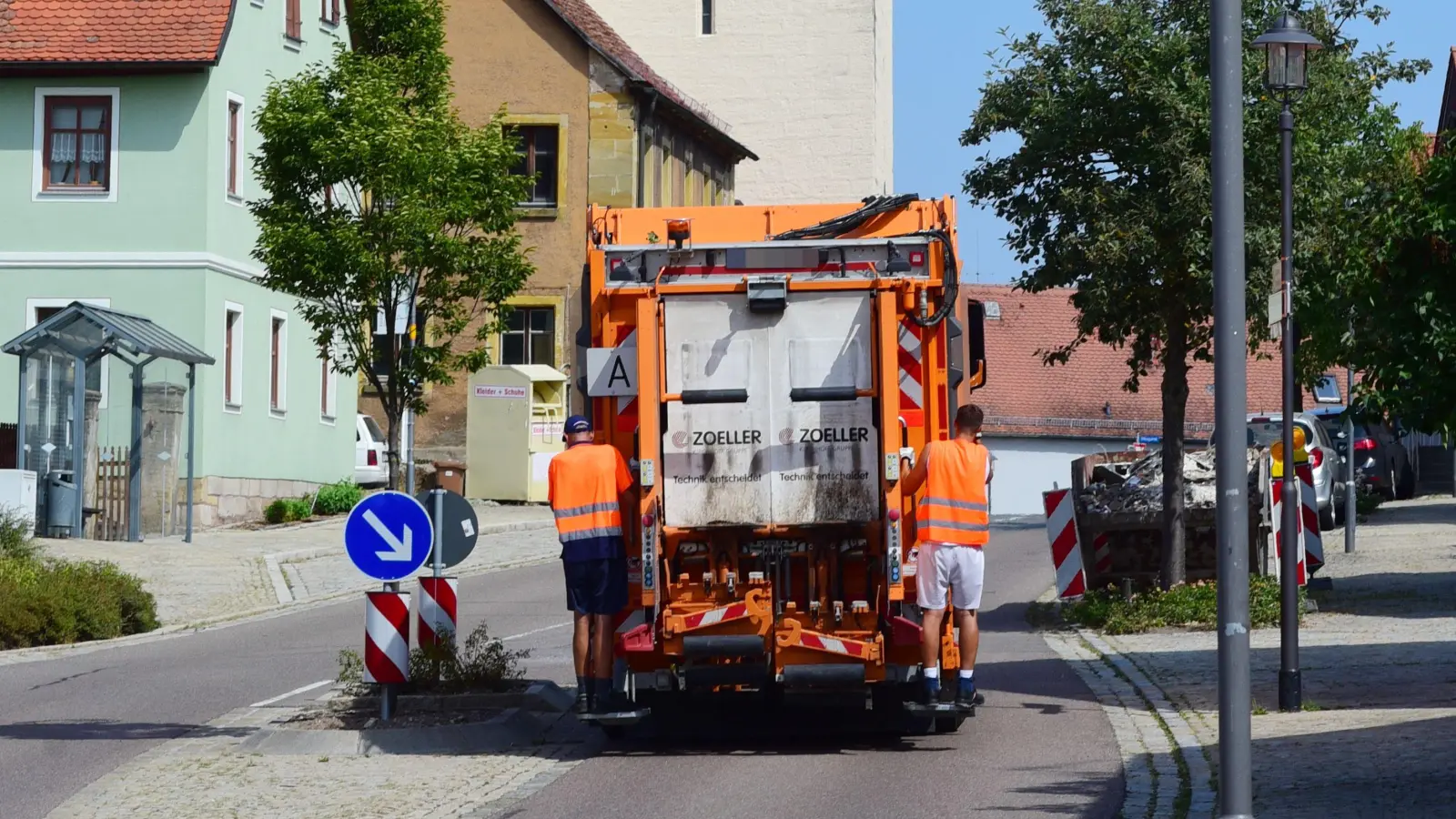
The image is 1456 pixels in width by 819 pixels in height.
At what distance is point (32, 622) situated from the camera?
734 inches

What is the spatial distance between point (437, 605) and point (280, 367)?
24.8 m

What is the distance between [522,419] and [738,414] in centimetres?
2840

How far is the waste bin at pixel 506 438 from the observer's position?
3975 centimetres

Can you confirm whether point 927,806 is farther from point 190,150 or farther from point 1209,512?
point 190,150

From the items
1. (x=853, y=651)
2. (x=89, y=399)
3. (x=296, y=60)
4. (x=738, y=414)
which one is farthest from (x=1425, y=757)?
(x=296, y=60)

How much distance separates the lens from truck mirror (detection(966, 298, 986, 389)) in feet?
43.7

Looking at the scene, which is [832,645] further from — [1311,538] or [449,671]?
[1311,538]

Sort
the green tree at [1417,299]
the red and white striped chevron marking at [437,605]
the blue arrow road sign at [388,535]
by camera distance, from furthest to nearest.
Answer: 1. the green tree at [1417,299]
2. the red and white striped chevron marking at [437,605]
3. the blue arrow road sign at [388,535]

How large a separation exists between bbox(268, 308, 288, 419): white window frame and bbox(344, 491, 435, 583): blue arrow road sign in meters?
24.4

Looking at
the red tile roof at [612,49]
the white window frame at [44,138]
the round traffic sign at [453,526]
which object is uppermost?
the red tile roof at [612,49]

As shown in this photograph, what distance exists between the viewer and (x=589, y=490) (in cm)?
1171

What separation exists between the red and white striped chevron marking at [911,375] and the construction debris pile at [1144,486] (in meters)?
7.65

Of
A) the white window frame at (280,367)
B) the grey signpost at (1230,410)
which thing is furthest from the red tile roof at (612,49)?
the grey signpost at (1230,410)

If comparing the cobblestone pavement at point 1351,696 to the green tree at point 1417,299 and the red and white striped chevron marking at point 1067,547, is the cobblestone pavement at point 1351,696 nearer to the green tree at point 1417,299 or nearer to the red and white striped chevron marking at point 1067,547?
the red and white striped chevron marking at point 1067,547
